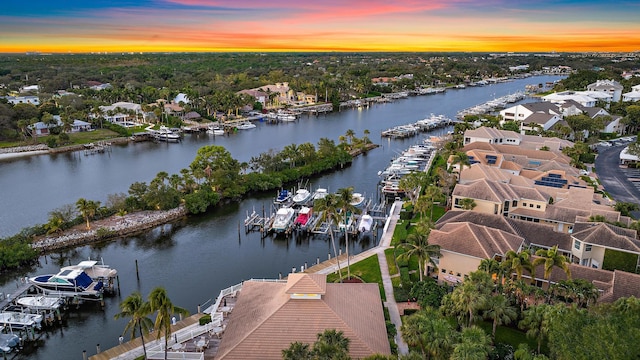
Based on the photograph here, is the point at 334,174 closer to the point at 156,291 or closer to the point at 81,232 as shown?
the point at 81,232

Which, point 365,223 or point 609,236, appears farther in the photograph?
point 365,223

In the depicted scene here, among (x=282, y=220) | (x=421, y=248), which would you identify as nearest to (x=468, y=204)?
(x=421, y=248)

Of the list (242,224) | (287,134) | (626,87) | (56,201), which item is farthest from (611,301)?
(626,87)

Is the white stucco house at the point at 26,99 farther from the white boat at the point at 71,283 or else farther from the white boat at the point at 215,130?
the white boat at the point at 71,283

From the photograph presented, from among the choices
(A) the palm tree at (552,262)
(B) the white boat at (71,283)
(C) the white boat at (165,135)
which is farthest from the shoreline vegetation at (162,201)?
(A) the palm tree at (552,262)

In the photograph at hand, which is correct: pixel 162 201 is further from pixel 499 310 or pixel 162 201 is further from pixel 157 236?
pixel 499 310

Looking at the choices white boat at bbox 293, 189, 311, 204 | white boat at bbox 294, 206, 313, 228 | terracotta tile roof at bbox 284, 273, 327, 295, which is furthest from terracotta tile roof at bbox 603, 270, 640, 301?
white boat at bbox 293, 189, 311, 204

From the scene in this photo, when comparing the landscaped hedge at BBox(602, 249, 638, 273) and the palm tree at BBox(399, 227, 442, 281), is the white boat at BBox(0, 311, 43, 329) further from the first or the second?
the landscaped hedge at BBox(602, 249, 638, 273)

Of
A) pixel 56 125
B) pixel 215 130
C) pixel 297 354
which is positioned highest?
pixel 56 125
